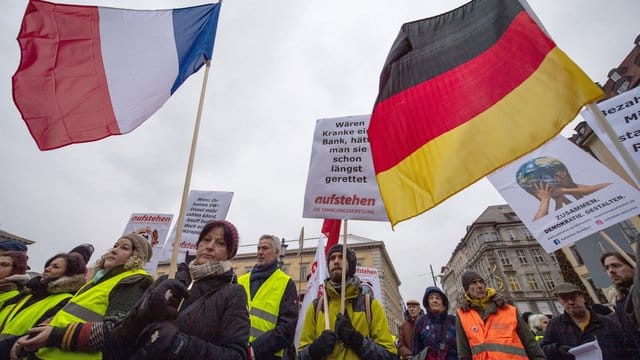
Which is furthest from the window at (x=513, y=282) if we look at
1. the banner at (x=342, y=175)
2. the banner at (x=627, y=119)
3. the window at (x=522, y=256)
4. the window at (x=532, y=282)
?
the banner at (x=342, y=175)

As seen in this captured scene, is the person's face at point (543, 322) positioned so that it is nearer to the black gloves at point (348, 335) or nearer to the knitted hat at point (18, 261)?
the black gloves at point (348, 335)

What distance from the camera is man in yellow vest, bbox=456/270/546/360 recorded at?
9.89 feet

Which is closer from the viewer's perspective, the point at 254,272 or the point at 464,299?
the point at 254,272

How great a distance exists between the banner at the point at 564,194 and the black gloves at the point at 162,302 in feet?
12.3

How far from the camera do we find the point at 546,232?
12.2 ft

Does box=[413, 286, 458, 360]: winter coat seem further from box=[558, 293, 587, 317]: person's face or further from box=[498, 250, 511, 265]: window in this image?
box=[498, 250, 511, 265]: window

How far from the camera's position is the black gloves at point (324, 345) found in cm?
242

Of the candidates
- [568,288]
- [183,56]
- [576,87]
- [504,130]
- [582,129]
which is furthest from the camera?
[582,129]

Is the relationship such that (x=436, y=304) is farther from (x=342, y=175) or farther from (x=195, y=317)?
(x=195, y=317)

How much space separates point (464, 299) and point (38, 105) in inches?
196

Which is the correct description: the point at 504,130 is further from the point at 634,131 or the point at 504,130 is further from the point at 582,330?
the point at 582,330

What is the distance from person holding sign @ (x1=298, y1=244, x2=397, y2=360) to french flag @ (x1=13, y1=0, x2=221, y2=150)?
8.36ft

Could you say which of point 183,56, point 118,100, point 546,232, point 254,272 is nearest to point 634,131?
point 546,232

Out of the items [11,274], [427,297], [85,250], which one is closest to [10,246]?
[11,274]
